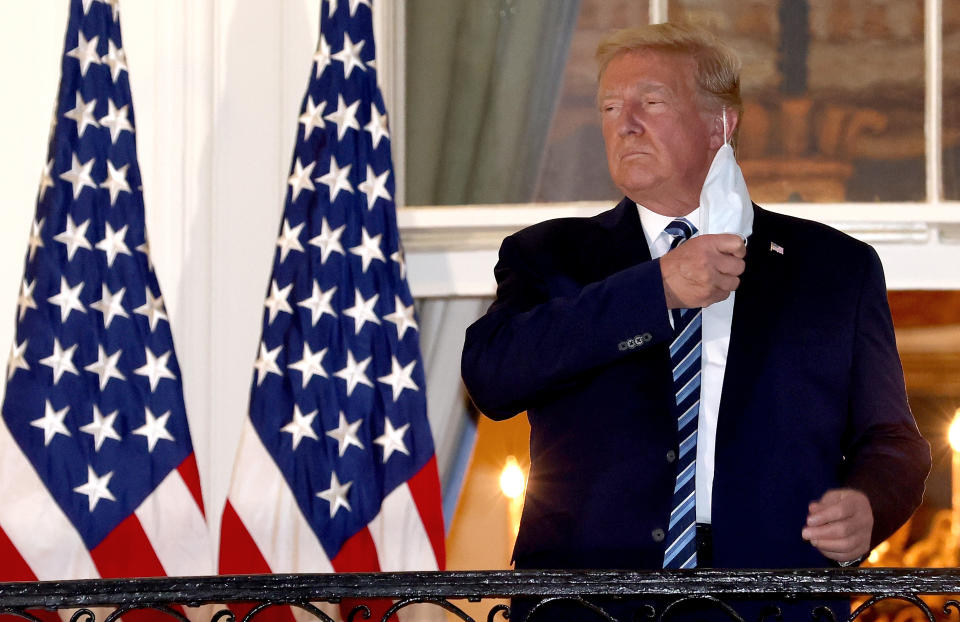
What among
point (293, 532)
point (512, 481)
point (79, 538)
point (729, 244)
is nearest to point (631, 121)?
point (729, 244)

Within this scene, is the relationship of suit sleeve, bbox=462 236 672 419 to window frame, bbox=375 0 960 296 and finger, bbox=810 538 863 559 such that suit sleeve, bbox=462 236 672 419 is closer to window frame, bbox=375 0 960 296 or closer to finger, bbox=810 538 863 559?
finger, bbox=810 538 863 559

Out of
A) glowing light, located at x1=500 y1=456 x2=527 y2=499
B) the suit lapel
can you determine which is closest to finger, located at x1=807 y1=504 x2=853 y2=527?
the suit lapel

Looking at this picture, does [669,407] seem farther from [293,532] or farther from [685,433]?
[293,532]

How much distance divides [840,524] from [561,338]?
0.43 m

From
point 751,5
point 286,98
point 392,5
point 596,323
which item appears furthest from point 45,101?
point 596,323

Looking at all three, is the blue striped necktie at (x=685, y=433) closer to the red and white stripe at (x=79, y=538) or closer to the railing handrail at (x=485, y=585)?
the railing handrail at (x=485, y=585)

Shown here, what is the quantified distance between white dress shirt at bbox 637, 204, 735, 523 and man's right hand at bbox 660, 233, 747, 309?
0.18 meters

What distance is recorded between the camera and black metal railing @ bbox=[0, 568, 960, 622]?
1404 millimetres

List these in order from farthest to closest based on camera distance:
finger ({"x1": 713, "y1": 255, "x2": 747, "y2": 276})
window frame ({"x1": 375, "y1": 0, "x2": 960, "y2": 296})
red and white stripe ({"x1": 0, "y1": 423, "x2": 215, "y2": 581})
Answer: window frame ({"x1": 375, "y1": 0, "x2": 960, "y2": 296}) → red and white stripe ({"x1": 0, "y1": 423, "x2": 215, "y2": 581}) → finger ({"x1": 713, "y1": 255, "x2": 747, "y2": 276})

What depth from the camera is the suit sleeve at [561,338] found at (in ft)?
5.22

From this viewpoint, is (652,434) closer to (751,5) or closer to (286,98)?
(286,98)

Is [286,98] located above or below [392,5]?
below

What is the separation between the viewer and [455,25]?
360 cm

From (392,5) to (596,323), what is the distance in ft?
7.21
